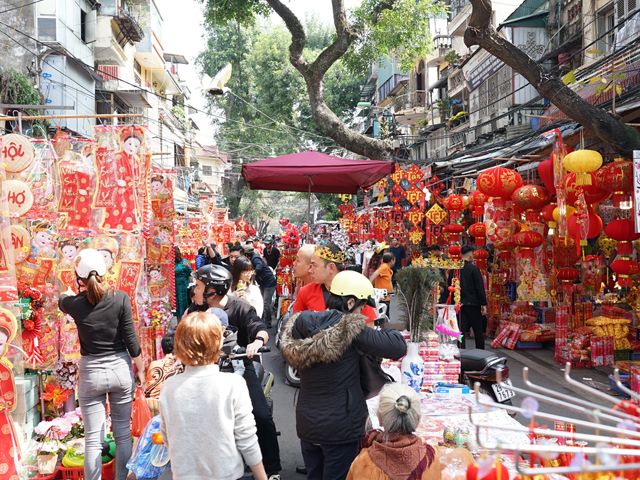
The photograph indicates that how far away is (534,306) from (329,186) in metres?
4.37

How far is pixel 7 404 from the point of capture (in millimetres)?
3709

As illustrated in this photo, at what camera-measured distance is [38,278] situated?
18.6 feet

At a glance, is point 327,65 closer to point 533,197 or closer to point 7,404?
point 533,197

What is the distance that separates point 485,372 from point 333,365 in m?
2.36

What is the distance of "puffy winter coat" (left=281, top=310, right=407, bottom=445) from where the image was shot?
10.2 feet

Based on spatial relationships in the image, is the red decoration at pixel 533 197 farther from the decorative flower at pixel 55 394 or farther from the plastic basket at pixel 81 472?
the decorative flower at pixel 55 394

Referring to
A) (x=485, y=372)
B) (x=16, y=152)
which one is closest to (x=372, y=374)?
(x=485, y=372)

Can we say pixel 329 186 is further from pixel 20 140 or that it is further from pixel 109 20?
pixel 109 20

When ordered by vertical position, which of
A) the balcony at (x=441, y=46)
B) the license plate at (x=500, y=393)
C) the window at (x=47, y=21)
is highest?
the balcony at (x=441, y=46)

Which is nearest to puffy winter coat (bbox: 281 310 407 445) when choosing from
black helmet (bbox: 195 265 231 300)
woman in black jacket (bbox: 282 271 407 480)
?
woman in black jacket (bbox: 282 271 407 480)

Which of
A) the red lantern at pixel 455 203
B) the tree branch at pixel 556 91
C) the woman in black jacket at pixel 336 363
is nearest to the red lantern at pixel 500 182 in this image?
the tree branch at pixel 556 91

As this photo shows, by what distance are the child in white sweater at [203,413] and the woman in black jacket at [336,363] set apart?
601mm

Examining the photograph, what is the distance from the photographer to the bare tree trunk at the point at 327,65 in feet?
37.4

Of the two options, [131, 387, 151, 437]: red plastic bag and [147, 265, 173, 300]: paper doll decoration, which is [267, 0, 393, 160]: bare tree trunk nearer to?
[147, 265, 173, 300]: paper doll decoration
